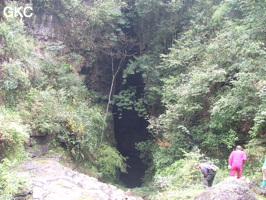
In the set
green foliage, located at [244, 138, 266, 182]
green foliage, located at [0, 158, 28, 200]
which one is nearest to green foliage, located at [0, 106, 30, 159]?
green foliage, located at [0, 158, 28, 200]

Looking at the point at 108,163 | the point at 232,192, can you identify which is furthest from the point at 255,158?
the point at 108,163

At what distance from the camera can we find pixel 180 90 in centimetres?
927

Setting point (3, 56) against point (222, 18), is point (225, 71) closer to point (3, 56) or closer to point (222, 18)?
point (222, 18)

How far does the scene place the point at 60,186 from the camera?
5.40 m

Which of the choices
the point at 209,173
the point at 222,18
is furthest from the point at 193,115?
the point at 222,18

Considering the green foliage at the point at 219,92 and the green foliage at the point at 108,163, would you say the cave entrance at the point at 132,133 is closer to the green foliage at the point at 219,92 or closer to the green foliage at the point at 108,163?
the green foliage at the point at 219,92

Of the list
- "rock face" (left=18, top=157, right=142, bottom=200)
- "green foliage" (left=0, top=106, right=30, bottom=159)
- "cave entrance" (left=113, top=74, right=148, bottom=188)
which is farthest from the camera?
"cave entrance" (left=113, top=74, right=148, bottom=188)

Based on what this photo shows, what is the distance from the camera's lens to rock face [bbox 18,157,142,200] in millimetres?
4906

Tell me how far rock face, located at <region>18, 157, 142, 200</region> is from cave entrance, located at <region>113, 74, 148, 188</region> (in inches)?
371

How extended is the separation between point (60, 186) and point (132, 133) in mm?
12332

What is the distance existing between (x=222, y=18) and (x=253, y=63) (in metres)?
4.70

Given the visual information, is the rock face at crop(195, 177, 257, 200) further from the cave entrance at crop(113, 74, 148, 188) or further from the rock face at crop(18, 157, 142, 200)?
the cave entrance at crop(113, 74, 148, 188)

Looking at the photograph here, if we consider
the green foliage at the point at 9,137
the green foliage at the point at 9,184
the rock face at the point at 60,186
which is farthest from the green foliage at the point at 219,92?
the green foliage at the point at 9,184

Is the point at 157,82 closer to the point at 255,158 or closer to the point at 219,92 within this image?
the point at 219,92
